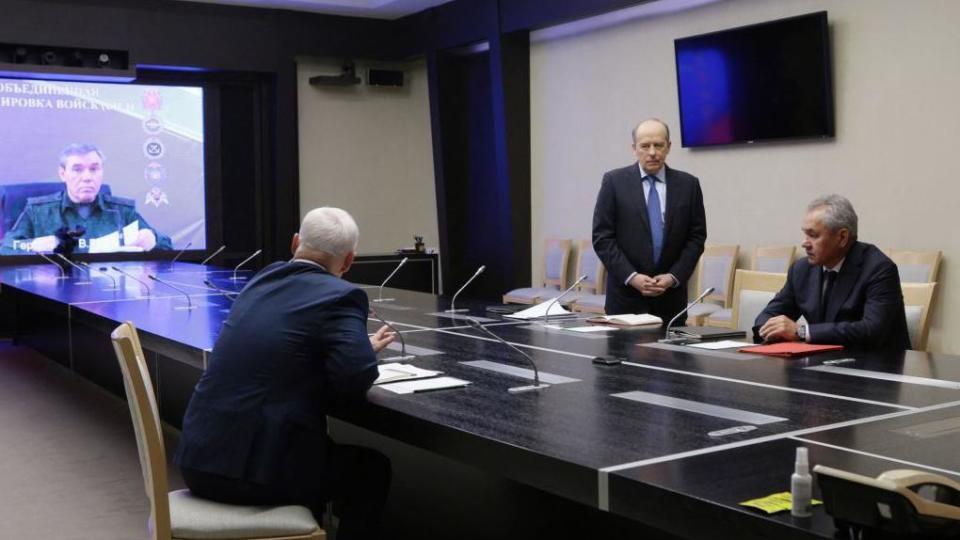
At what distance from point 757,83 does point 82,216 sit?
575 cm

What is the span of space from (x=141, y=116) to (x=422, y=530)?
23.1 ft

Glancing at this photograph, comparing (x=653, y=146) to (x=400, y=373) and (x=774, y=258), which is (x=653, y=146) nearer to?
(x=400, y=373)

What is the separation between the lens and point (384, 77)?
10031mm

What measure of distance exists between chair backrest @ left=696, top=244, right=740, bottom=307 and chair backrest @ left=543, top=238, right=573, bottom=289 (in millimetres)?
1454

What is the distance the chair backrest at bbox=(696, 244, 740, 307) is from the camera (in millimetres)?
6746

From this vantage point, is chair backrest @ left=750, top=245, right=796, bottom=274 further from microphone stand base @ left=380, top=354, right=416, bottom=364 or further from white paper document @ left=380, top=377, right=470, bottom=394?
white paper document @ left=380, top=377, right=470, bottom=394

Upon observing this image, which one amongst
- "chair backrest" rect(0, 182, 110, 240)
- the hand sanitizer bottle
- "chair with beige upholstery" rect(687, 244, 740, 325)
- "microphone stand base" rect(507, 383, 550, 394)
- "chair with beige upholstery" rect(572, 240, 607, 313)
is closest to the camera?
the hand sanitizer bottle

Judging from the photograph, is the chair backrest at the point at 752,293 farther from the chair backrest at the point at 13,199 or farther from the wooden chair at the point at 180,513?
the chair backrest at the point at 13,199

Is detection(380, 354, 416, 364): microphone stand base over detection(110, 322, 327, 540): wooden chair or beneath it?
over

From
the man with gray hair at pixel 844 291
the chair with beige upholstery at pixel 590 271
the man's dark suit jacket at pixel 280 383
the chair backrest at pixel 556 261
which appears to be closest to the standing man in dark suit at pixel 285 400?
the man's dark suit jacket at pixel 280 383

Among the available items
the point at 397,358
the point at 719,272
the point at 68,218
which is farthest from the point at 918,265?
the point at 68,218

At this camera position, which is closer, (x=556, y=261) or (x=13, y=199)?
(x=556, y=261)

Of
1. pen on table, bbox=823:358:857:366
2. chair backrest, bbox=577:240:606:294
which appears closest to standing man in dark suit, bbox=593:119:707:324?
pen on table, bbox=823:358:857:366

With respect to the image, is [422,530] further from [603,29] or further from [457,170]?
[457,170]
